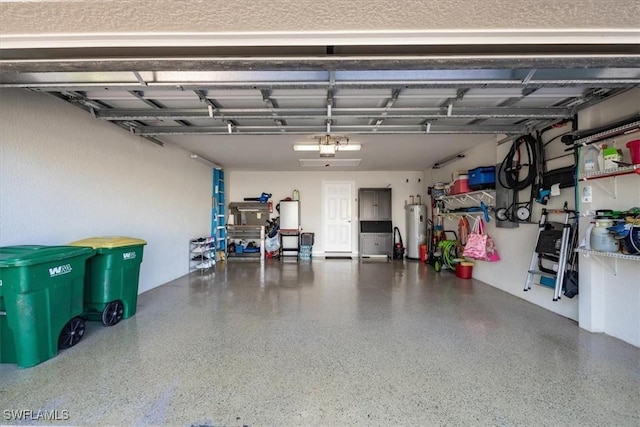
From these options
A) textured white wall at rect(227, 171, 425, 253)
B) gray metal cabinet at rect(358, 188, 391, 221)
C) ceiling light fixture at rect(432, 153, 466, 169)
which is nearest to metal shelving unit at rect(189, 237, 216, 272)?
textured white wall at rect(227, 171, 425, 253)

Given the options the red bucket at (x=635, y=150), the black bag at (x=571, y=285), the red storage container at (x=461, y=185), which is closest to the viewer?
the red bucket at (x=635, y=150)

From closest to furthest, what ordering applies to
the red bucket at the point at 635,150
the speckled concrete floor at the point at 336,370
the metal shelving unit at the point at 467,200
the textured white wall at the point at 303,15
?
1. the textured white wall at the point at 303,15
2. the speckled concrete floor at the point at 336,370
3. the red bucket at the point at 635,150
4. the metal shelving unit at the point at 467,200

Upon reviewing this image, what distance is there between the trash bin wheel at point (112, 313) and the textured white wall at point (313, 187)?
16.5 ft

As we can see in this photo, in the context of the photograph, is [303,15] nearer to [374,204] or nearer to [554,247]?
[554,247]

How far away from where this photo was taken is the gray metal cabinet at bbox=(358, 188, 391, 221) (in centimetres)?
748

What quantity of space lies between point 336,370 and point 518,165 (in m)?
3.70

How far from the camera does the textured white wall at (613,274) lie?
240 cm

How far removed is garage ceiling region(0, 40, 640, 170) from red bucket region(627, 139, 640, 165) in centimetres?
47

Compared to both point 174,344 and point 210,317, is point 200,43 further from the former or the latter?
point 210,317

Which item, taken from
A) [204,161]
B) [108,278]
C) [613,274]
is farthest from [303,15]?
[204,161]

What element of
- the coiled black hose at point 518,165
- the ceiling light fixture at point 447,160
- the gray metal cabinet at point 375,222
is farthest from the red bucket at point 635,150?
the gray metal cabinet at point 375,222

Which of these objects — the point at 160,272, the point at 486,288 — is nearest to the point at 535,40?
the point at 486,288

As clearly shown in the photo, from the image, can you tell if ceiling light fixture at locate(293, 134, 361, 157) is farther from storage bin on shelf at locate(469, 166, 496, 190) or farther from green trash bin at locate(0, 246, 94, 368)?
green trash bin at locate(0, 246, 94, 368)

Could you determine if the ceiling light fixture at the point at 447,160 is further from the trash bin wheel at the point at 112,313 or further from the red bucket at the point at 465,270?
the trash bin wheel at the point at 112,313
